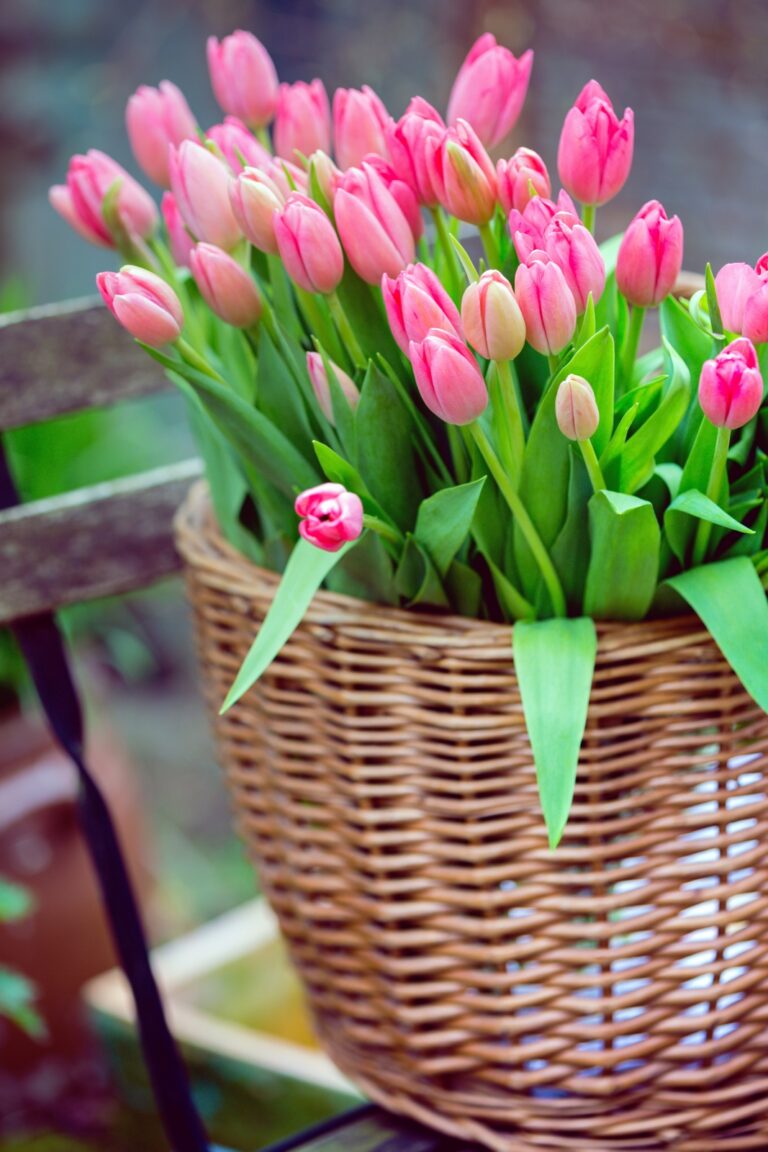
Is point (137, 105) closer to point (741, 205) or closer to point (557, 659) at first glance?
point (557, 659)

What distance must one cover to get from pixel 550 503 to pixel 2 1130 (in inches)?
36.8

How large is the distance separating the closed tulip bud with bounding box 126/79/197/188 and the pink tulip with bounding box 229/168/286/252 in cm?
11

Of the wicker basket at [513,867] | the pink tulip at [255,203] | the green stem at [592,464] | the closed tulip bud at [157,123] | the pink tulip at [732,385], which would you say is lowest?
the wicker basket at [513,867]

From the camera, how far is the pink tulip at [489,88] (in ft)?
1.86

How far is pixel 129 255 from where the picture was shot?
63 cm

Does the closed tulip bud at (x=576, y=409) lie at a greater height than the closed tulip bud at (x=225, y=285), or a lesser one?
lesser

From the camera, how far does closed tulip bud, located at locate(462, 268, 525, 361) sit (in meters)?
0.47

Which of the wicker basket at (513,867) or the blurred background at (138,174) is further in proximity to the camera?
the blurred background at (138,174)

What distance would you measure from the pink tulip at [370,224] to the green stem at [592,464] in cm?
10

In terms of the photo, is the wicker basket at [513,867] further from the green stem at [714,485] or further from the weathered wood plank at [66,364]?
the weathered wood plank at [66,364]

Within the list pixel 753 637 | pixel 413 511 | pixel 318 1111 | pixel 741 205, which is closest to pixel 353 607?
pixel 413 511

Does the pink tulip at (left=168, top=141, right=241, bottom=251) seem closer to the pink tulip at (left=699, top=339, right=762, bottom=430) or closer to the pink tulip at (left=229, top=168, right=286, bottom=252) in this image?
the pink tulip at (left=229, top=168, right=286, bottom=252)

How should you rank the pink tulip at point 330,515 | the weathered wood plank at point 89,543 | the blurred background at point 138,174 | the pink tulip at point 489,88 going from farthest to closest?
the blurred background at point 138,174
the weathered wood plank at point 89,543
the pink tulip at point 489,88
the pink tulip at point 330,515

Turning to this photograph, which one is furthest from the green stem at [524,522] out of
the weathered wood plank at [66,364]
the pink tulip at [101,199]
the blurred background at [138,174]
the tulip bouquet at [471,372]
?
the blurred background at [138,174]
